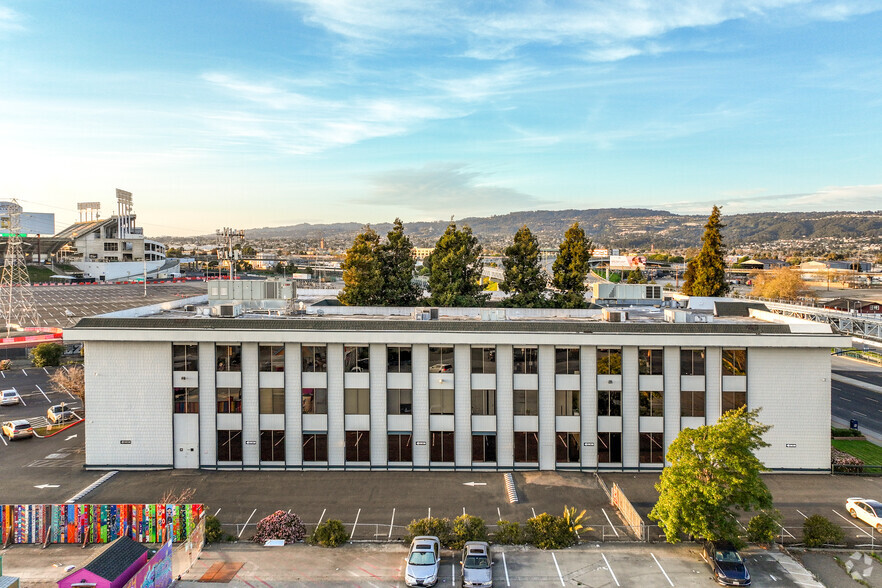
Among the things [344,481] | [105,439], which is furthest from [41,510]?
[344,481]

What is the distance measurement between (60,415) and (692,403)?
46.2 meters

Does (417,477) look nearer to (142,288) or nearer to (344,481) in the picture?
(344,481)

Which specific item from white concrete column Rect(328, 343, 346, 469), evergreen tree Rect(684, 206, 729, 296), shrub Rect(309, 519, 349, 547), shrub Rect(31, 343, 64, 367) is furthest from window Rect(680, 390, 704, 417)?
shrub Rect(31, 343, 64, 367)

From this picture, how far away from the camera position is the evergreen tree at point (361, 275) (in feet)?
160

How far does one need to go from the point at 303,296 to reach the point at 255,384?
21911mm

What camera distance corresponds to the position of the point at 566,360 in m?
32.5

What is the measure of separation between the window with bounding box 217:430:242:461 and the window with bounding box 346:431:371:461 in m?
6.63

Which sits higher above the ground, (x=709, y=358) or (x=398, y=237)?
(x=398, y=237)

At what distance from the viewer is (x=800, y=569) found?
22641 millimetres

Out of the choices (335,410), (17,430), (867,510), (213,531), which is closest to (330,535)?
(213,531)

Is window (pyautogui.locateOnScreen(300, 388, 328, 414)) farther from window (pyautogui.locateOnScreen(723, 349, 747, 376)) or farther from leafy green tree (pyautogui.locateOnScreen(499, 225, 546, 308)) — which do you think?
window (pyautogui.locateOnScreen(723, 349, 747, 376))

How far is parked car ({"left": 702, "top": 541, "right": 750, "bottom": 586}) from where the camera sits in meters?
21.2

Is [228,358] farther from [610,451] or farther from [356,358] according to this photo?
[610,451]

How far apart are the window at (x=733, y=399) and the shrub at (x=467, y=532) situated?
17469mm
